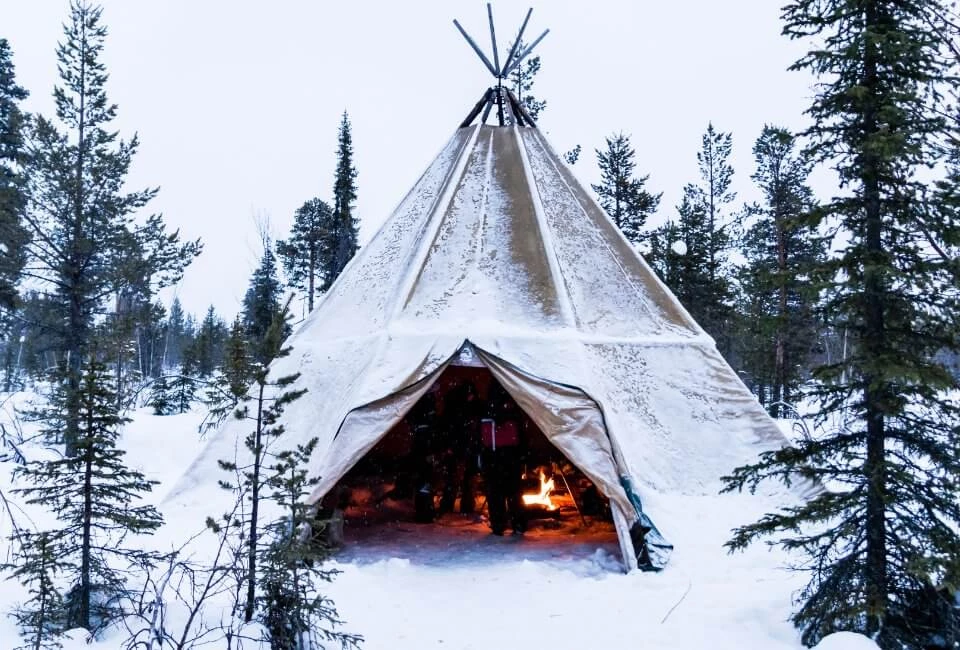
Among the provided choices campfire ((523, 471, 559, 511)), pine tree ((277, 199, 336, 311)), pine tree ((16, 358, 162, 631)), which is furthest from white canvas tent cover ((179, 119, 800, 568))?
pine tree ((277, 199, 336, 311))

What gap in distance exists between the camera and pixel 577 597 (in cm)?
542

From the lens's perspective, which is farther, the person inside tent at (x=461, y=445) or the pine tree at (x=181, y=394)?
the pine tree at (x=181, y=394)

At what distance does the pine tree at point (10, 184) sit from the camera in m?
13.1

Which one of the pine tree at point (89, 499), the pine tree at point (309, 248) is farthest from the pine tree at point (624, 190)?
the pine tree at point (89, 499)

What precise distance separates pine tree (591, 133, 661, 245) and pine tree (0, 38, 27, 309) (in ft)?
52.6

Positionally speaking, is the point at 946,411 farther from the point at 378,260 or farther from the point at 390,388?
the point at 378,260

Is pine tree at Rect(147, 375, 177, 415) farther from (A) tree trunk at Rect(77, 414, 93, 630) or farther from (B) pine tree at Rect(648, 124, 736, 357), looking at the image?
(A) tree trunk at Rect(77, 414, 93, 630)

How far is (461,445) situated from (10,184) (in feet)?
41.5

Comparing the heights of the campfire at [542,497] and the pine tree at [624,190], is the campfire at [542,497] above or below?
below

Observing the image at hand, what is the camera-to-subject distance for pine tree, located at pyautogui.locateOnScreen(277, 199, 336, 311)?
3067 cm

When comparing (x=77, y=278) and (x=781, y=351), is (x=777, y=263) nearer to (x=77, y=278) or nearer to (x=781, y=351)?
(x=781, y=351)

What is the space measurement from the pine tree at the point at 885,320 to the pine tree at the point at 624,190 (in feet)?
58.5

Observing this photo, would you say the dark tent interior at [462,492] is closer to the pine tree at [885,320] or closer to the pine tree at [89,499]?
the pine tree at [89,499]

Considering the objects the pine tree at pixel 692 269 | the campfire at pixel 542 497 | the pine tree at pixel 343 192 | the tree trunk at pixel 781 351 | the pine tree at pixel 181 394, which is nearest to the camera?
the campfire at pixel 542 497
